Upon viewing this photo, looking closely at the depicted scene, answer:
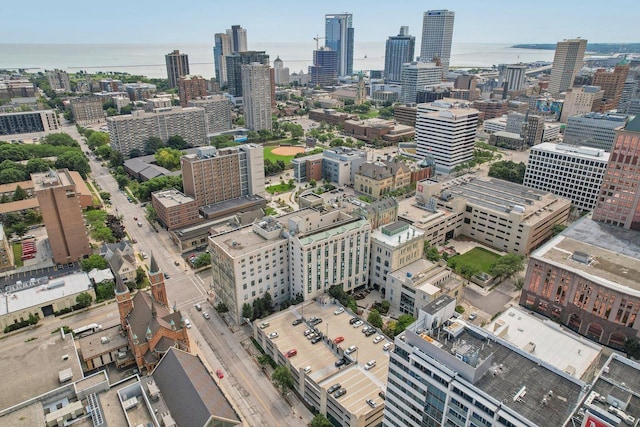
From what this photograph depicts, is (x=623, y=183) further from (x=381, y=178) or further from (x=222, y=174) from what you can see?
(x=222, y=174)

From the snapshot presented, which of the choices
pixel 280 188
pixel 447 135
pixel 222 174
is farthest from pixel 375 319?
pixel 447 135

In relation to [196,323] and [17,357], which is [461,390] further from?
[17,357]

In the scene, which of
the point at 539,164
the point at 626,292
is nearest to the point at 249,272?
the point at 626,292

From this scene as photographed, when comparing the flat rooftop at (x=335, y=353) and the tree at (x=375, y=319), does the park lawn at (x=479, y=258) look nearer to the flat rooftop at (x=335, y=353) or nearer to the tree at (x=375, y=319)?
the tree at (x=375, y=319)

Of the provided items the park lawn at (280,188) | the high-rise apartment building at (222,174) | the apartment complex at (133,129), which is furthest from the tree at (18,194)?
the park lawn at (280,188)

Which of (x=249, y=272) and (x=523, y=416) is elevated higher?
(x=523, y=416)

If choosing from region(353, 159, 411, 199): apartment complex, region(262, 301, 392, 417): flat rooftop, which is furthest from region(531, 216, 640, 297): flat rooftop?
region(353, 159, 411, 199): apartment complex

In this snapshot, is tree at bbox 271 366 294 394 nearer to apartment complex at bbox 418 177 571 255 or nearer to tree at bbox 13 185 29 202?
apartment complex at bbox 418 177 571 255
